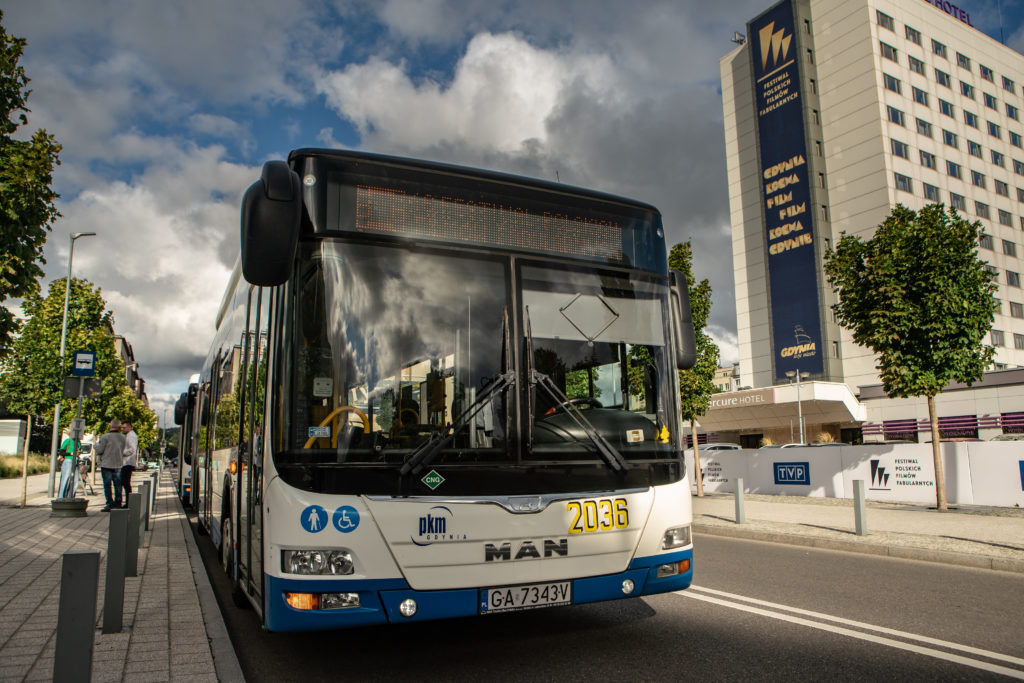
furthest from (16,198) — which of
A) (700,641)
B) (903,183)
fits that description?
(903,183)

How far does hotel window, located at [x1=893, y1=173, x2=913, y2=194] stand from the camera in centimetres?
6056

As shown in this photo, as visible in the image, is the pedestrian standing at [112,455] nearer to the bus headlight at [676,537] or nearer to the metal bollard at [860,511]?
the bus headlight at [676,537]

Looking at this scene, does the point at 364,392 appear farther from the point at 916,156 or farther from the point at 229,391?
the point at 916,156

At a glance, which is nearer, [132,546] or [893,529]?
[132,546]

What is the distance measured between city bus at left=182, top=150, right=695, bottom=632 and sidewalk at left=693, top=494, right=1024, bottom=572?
656 cm

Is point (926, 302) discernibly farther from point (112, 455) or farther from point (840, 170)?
point (840, 170)

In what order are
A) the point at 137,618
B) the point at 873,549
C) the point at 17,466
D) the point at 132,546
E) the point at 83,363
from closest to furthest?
the point at 137,618 < the point at 132,546 < the point at 873,549 < the point at 83,363 < the point at 17,466

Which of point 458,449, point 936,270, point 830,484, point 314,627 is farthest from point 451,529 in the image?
point 830,484

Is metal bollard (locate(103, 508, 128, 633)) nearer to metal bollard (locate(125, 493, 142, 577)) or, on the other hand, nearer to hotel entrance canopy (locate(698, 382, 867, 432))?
metal bollard (locate(125, 493, 142, 577))

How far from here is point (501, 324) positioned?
449cm

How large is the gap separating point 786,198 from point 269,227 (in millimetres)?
68427

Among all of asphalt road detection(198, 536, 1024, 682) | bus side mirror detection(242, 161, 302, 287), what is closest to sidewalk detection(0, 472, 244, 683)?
asphalt road detection(198, 536, 1024, 682)

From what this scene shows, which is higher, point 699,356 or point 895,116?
point 895,116

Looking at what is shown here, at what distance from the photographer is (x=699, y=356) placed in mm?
21094
